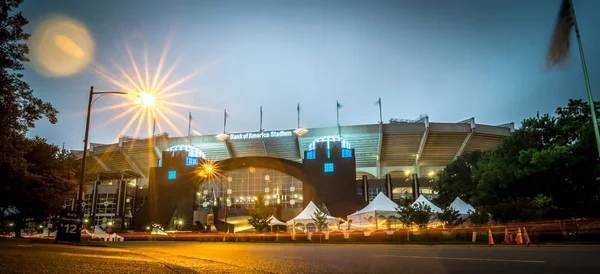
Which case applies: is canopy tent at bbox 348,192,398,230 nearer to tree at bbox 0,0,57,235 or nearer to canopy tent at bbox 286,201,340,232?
canopy tent at bbox 286,201,340,232

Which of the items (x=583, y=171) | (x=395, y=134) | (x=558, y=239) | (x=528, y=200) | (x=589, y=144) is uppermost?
(x=395, y=134)

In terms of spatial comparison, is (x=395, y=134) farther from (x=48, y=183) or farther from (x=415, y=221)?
(x=48, y=183)

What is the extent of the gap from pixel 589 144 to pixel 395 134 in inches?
1969

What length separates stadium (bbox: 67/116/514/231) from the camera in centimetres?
5597

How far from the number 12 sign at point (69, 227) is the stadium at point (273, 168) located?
32253 mm

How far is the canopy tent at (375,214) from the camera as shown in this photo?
105 ft

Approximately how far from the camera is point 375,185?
218 ft

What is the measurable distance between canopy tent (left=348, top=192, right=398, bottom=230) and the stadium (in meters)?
17.5

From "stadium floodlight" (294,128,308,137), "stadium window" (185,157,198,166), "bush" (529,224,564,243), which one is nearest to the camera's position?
"bush" (529,224,564,243)

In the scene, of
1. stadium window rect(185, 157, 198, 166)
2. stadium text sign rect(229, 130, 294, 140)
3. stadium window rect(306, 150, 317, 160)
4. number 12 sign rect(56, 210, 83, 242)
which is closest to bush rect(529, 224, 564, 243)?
number 12 sign rect(56, 210, 83, 242)

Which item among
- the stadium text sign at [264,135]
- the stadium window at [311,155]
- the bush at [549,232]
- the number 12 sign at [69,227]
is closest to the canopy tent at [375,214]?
the bush at [549,232]

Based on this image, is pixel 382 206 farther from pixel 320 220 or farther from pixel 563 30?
pixel 563 30

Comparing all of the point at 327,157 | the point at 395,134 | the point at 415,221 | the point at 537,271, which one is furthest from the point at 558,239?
the point at 395,134

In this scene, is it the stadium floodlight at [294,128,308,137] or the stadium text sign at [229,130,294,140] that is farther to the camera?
the stadium text sign at [229,130,294,140]
